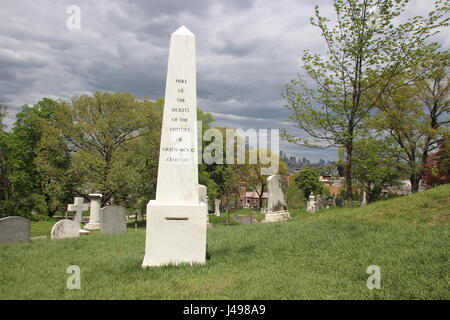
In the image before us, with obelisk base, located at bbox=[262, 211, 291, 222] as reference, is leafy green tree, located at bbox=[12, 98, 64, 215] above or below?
above

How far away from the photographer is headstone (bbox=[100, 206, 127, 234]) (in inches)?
489

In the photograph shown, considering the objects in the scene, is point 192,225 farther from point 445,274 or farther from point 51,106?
point 51,106

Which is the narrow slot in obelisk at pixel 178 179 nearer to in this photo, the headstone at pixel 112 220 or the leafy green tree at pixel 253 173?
the headstone at pixel 112 220

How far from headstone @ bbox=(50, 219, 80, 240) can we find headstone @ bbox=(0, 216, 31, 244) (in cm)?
106

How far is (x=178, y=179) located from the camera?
575cm

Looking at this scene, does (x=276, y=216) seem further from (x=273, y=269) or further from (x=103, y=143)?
(x=103, y=143)

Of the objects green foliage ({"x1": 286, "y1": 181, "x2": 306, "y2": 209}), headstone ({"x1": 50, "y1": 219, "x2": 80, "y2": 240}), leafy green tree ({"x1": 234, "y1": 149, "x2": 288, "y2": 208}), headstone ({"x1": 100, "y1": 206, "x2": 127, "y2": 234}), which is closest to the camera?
headstone ({"x1": 50, "y1": 219, "x2": 80, "y2": 240})

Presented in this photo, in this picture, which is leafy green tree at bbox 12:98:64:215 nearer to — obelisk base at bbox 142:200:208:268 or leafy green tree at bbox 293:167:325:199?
obelisk base at bbox 142:200:208:268

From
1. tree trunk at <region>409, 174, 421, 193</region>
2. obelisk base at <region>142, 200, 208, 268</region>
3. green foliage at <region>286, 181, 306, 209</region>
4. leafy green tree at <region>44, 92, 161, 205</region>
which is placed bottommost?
green foliage at <region>286, 181, 306, 209</region>

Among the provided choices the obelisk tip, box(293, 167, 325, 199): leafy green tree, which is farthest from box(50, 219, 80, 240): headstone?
box(293, 167, 325, 199): leafy green tree

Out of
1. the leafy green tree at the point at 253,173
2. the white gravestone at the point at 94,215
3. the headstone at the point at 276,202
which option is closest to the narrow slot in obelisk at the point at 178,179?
the headstone at the point at 276,202

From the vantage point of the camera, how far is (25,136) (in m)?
25.3

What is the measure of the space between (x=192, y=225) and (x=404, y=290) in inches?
132

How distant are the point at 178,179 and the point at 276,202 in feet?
41.0
